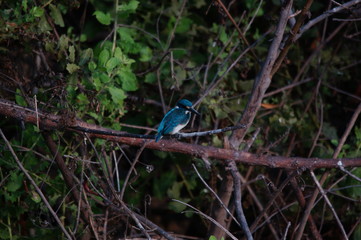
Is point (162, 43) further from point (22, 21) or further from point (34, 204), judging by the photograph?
point (34, 204)

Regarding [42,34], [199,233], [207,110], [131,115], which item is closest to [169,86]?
[207,110]

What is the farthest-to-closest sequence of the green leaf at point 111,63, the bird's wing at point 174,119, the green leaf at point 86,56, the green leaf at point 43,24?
the green leaf at point 43,24, the green leaf at point 86,56, the bird's wing at point 174,119, the green leaf at point 111,63

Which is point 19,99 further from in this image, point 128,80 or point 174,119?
point 174,119

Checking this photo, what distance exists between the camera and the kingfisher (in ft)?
10.5

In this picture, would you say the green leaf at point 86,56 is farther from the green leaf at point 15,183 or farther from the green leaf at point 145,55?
the green leaf at point 15,183

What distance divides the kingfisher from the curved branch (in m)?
0.13

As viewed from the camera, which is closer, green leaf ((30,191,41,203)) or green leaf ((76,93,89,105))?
green leaf ((76,93,89,105))

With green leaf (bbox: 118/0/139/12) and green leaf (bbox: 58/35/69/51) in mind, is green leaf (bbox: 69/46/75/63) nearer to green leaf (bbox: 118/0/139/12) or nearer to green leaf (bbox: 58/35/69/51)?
green leaf (bbox: 58/35/69/51)

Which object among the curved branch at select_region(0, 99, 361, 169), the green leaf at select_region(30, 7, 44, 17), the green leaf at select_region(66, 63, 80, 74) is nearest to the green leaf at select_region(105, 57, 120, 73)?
the green leaf at select_region(66, 63, 80, 74)

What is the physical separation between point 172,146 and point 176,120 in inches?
13.2

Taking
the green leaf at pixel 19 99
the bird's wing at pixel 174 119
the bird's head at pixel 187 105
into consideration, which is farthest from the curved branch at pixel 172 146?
the bird's head at pixel 187 105

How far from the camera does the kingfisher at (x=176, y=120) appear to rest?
319cm

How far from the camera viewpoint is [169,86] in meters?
4.02

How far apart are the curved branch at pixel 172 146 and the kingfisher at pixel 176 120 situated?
131mm
